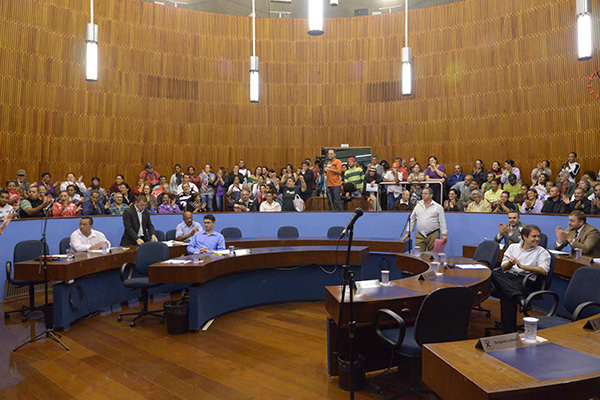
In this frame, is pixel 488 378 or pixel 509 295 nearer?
pixel 488 378

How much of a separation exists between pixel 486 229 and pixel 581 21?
3487 millimetres

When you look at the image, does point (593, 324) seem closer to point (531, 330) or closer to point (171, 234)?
point (531, 330)

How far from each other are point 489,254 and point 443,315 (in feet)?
9.42

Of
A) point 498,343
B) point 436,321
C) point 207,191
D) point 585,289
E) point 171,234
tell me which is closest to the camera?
point 498,343

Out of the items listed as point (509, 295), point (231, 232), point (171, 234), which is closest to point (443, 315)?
point (509, 295)

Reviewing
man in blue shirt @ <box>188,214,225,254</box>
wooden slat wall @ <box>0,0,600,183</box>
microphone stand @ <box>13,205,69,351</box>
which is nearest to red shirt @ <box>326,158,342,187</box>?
man in blue shirt @ <box>188,214,225,254</box>

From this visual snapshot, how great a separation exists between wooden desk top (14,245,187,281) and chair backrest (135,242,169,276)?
0.34 m

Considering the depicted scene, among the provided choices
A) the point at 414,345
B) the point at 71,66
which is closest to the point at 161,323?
the point at 414,345

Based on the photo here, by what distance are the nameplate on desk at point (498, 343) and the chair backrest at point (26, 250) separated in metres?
5.81

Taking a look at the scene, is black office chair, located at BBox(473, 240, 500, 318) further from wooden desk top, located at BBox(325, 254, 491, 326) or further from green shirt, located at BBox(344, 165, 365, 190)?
green shirt, located at BBox(344, 165, 365, 190)

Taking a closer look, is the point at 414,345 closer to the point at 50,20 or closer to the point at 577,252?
the point at 577,252

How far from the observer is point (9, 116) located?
10.2m

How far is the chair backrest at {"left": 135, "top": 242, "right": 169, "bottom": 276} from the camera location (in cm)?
603

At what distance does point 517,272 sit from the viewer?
504cm
